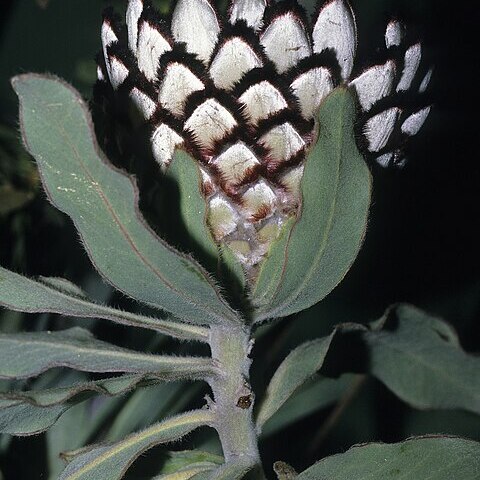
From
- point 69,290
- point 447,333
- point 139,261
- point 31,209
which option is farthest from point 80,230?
point 31,209

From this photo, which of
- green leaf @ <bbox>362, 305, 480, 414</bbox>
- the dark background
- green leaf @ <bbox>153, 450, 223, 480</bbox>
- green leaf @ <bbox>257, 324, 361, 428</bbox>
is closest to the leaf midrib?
green leaf @ <bbox>257, 324, 361, 428</bbox>

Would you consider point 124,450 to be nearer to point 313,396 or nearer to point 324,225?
point 324,225

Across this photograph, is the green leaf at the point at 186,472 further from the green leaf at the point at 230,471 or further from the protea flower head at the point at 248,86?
the protea flower head at the point at 248,86

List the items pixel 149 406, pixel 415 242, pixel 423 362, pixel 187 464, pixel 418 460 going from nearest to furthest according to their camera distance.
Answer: pixel 418 460, pixel 187 464, pixel 423 362, pixel 149 406, pixel 415 242

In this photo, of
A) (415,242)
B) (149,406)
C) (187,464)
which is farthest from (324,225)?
(415,242)

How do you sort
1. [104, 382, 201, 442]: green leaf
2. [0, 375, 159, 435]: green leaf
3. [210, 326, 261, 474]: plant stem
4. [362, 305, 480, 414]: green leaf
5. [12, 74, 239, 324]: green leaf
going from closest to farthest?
[12, 74, 239, 324]: green leaf < [0, 375, 159, 435]: green leaf < [210, 326, 261, 474]: plant stem < [362, 305, 480, 414]: green leaf < [104, 382, 201, 442]: green leaf

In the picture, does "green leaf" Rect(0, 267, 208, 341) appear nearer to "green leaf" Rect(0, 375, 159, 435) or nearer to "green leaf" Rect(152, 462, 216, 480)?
"green leaf" Rect(0, 375, 159, 435)

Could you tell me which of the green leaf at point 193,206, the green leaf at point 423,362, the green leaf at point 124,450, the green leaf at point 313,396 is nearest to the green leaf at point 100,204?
the green leaf at point 193,206
